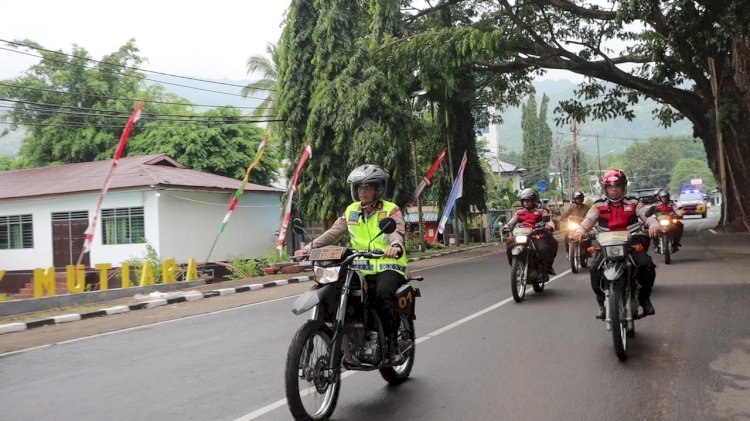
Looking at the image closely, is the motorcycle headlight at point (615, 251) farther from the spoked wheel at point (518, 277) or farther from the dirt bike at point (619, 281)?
the spoked wheel at point (518, 277)

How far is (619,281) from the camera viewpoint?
6.40 m

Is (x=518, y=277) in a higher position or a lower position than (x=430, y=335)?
higher

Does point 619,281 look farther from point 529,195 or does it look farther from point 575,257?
point 575,257

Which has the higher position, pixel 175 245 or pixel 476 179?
pixel 476 179

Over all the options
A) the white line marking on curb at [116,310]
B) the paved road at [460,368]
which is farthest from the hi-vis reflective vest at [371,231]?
the white line marking on curb at [116,310]

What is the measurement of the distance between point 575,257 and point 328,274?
10937 millimetres

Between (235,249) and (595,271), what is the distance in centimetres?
2158

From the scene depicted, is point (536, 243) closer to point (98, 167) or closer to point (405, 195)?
point (405, 195)

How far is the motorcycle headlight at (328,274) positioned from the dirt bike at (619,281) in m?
2.79

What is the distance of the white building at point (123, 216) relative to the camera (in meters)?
23.2

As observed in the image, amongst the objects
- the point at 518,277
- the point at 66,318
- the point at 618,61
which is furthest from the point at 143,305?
the point at 618,61

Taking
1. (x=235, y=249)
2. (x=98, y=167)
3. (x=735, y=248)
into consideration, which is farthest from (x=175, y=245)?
(x=735, y=248)

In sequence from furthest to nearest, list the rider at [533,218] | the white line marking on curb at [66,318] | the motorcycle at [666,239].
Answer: the motorcycle at [666,239] < the white line marking on curb at [66,318] < the rider at [533,218]

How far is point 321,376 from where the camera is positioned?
467cm
